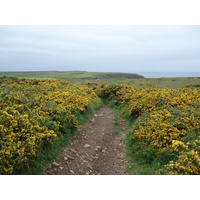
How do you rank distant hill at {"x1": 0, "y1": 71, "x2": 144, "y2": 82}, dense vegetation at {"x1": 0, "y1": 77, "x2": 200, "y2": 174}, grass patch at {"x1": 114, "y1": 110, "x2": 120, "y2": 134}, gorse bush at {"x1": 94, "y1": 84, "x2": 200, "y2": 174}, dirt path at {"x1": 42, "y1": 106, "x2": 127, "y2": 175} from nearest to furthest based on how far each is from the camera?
gorse bush at {"x1": 94, "y1": 84, "x2": 200, "y2": 174}, dense vegetation at {"x1": 0, "y1": 77, "x2": 200, "y2": 174}, dirt path at {"x1": 42, "y1": 106, "x2": 127, "y2": 175}, grass patch at {"x1": 114, "y1": 110, "x2": 120, "y2": 134}, distant hill at {"x1": 0, "y1": 71, "x2": 144, "y2": 82}

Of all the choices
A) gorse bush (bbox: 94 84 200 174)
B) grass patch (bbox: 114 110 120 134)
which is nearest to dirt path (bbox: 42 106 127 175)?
grass patch (bbox: 114 110 120 134)

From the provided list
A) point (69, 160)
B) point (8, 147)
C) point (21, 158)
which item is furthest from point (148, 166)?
point (8, 147)

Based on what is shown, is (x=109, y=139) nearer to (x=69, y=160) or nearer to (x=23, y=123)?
(x=69, y=160)

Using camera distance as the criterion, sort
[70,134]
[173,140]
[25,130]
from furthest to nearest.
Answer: [70,134]
[25,130]
[173,140]

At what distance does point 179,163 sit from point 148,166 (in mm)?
1883

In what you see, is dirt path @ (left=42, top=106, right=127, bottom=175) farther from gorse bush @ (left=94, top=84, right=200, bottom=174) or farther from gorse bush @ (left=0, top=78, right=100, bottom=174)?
gorse bush @ (left=94, top=84, right=200, bottom=174)

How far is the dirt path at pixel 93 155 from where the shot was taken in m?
6.88

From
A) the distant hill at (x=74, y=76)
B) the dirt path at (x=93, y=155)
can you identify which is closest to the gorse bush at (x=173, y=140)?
the dirt path at (x=93, y=155)

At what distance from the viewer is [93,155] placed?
8.25 metres

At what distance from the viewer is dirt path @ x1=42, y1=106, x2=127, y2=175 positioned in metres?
6.88

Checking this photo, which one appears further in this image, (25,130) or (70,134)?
(70,134)

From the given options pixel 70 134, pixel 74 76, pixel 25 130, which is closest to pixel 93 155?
pixel 70 134

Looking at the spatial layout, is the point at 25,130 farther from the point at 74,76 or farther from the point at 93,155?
the point at 74,76

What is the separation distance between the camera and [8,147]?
5578 mm
